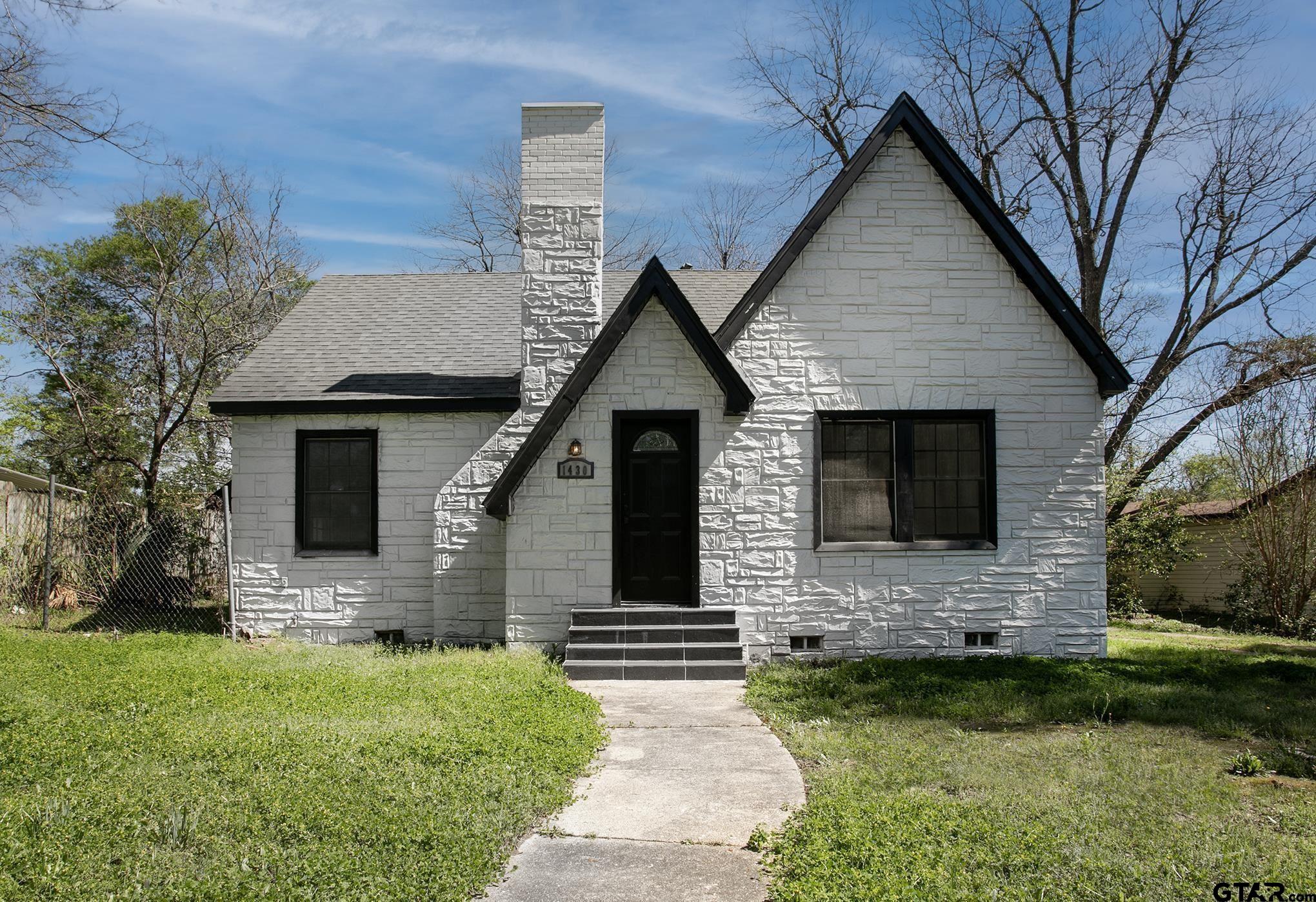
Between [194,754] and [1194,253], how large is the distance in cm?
2159

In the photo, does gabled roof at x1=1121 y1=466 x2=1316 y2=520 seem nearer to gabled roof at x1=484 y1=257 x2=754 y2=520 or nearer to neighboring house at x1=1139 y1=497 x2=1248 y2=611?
neighboring house at x1=1139 y1=497 x2=1248 y2=611

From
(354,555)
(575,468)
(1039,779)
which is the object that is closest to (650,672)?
(575,468)

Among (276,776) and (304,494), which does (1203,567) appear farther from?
(276,776)

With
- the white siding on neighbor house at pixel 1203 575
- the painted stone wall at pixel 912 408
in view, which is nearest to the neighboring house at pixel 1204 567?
the white siding on neighbor house at pixel 1203 575

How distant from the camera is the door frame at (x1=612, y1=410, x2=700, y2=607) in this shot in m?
10.2

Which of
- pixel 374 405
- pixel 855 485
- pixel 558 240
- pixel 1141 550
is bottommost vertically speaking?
pixel 1141 550

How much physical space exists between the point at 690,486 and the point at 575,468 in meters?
1.30

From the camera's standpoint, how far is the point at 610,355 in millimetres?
10156

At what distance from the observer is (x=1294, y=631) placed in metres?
16.0

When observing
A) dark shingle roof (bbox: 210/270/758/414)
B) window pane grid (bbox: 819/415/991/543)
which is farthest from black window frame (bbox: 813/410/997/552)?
dark shingle roof (bbox: 210/270/758/414)

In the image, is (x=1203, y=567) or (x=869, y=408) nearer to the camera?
(x=869, y=408)

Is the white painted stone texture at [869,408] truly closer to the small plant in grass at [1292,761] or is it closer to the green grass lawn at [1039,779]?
the green grass lawn at [1039,779]

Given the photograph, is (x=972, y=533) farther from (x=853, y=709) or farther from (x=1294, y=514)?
(x=1294, y=514)

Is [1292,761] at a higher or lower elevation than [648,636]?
lower
